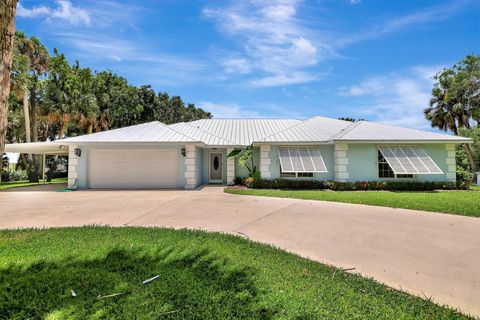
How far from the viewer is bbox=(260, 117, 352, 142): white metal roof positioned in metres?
17.8

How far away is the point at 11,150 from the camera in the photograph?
18.6m

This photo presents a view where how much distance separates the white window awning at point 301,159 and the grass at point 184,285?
38.0 ft

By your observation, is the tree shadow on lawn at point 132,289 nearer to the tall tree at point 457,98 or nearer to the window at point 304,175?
the window at point 304,175

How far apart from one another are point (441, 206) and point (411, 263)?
696 cm

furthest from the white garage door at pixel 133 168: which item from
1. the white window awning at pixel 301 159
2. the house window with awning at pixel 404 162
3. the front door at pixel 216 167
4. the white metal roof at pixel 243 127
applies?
the house window with awning at pixel 404 162

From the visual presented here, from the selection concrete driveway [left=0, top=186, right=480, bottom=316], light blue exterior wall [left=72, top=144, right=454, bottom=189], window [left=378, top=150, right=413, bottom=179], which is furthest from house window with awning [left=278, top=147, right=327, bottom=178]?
concrete driveway [left=0, top=186, right=480, bottom=316]

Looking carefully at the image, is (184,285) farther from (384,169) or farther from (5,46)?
(384,169)

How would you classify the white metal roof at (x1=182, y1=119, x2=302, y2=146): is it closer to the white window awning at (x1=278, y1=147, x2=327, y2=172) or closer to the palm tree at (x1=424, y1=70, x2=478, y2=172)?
the white window awning at (x1=278, y1=147, x2=327, y2=172)

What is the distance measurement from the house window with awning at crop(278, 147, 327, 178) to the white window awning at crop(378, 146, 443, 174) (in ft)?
13.6

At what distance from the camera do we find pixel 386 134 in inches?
682

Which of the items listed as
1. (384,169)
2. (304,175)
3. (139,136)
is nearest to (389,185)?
(384,169)

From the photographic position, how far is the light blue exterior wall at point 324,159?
17.8m

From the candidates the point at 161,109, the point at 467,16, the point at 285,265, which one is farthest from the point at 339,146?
the point at 161,109

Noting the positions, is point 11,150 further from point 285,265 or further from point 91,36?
point 285,265
